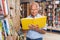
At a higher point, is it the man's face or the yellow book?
the man's face

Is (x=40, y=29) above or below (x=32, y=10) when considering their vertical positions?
below

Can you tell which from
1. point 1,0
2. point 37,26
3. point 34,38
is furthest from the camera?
point 34,38

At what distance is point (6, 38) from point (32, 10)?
2.35ft

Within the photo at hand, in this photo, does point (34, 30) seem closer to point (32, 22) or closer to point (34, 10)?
point (32, 22)

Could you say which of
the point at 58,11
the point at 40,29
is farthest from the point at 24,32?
the point at 58,11

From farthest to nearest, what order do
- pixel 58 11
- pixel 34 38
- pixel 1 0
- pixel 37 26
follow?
pixel 58 11 → pixel 34 38 → pixel 37 26 → pixel 1 0

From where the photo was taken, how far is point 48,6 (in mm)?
6484

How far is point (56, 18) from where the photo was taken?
6.45 meters

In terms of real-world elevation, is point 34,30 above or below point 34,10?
below

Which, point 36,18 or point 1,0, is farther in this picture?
point 36,18

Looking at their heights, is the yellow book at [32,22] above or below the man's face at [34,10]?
below

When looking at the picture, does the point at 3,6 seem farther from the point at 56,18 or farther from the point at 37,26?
the point at 56,18

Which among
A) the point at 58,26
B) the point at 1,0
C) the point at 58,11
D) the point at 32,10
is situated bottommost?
the point at 58,26

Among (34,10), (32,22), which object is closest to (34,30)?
(32,22)
